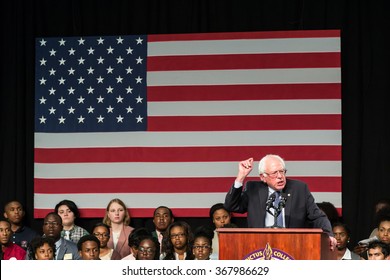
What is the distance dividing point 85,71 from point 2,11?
1197mm

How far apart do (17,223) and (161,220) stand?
1525 mm

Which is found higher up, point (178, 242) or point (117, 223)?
point (117, 223)

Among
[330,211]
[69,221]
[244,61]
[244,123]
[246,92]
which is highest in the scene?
[244,61]

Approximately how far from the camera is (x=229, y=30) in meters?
9.17

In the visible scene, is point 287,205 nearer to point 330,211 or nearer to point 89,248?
point 89,248

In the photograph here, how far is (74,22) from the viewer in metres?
9.39

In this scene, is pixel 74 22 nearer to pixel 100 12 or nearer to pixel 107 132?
pixel 100 12

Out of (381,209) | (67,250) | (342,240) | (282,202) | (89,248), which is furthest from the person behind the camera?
(381,209)

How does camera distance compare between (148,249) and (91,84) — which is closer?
(148,249)

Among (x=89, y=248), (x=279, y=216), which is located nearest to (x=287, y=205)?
(x=279, y=216)

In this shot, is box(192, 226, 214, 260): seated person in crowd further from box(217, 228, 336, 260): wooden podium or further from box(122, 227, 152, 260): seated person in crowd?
box(217, 228, 336, 260): wooden podium
